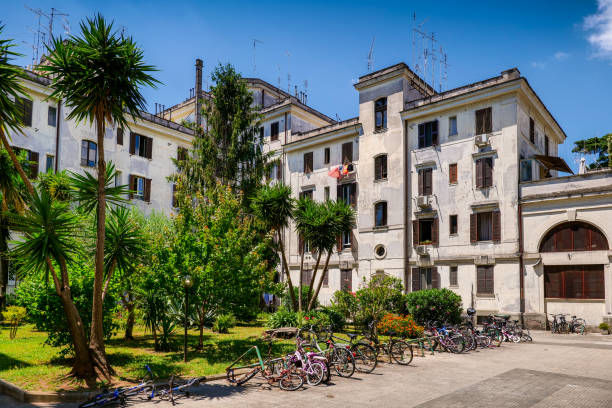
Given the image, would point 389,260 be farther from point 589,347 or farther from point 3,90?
point 3,90

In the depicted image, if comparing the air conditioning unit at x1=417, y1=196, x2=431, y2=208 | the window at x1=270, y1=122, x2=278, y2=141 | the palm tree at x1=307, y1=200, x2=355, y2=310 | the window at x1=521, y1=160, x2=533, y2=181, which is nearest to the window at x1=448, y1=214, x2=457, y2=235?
the air conditioning unit at x1=417, y1=196, x2=431, y2=208

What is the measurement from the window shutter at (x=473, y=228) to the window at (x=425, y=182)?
358cm

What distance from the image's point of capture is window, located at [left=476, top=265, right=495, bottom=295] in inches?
1150

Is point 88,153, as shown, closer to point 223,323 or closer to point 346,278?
point 223,323

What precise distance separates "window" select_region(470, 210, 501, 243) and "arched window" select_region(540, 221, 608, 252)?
2698 mm

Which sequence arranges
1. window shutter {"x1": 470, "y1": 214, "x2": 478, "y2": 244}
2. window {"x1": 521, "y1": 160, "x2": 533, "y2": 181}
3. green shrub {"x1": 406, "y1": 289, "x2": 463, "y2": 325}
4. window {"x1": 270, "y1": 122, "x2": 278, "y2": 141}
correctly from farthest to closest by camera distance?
window {"x1": 270, "y1": 122, "x2": 278, "y2": 141}, window shutter {"x1": 470, "y1": 214, "x2": 478, "y2": 244}, window {"x1": 521, "y1": 160, "x2": 533, "y2": 181}, green shrub {"x1": 406, "y1": 289, "x2": 463, "y2": 325}

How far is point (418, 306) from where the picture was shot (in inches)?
1025

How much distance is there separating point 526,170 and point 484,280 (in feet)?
23.7

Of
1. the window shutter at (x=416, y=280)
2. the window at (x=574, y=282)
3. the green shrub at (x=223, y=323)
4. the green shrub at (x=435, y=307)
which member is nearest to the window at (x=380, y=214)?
the window shutter at (x=416, y=280)

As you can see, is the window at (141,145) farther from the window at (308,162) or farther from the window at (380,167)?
the window at (380,167)

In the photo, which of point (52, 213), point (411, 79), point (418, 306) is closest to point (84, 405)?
point (52, 213)

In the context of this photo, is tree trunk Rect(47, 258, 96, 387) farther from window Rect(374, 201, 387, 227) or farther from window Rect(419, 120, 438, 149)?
window Rect(419, 120, 438, 149)

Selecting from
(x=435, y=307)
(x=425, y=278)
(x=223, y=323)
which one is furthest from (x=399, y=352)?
(x=425, y=278)

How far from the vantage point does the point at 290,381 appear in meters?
12.1
